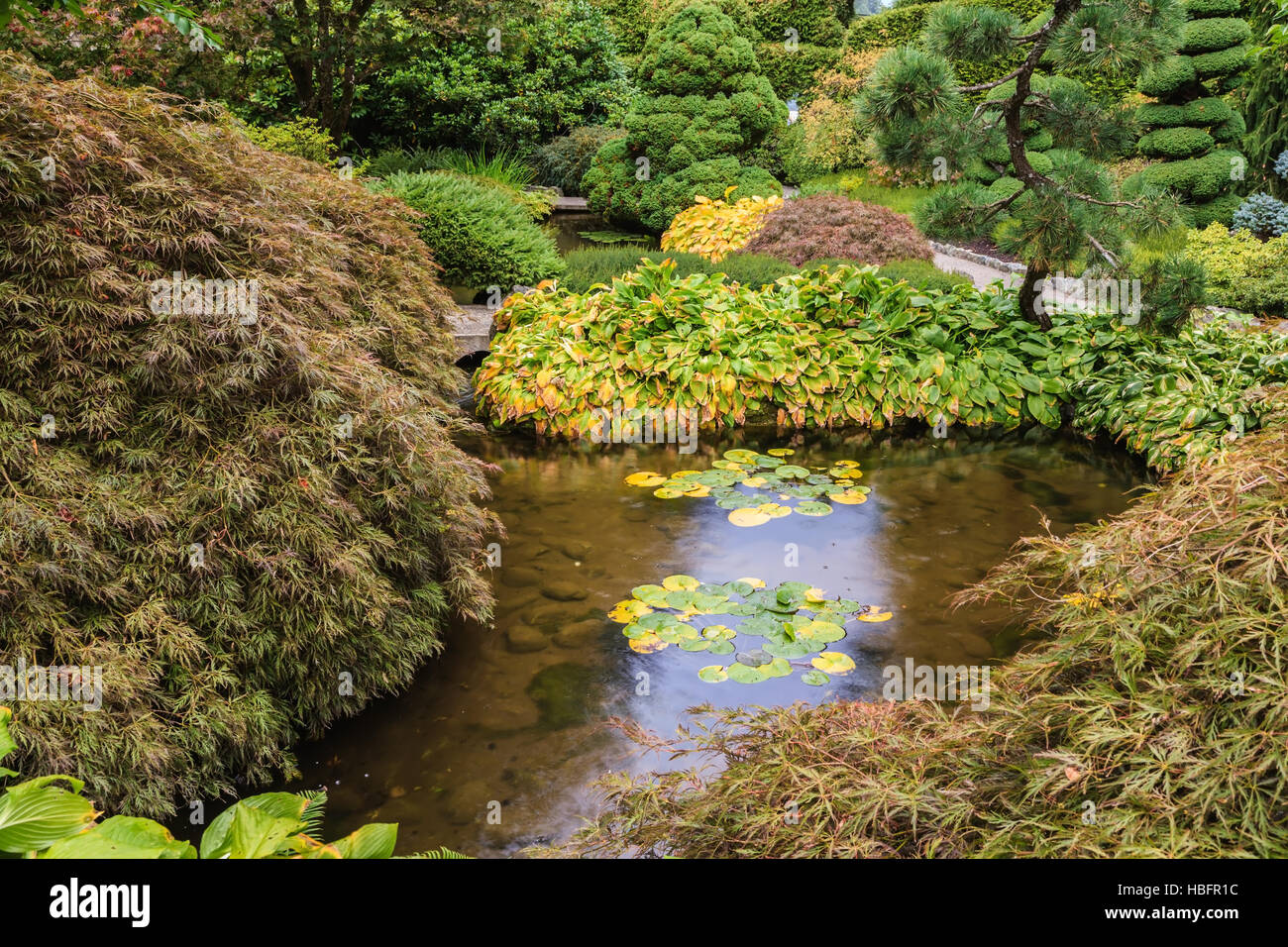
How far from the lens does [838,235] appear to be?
32.3 ft

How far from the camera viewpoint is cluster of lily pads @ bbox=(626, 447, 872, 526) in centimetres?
531

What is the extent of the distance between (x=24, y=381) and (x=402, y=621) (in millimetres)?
1486

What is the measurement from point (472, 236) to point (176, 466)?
543 cm

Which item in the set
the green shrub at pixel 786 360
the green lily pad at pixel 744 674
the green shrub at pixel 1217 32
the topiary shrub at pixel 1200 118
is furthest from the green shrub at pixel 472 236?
the green shrub at pixel 1217 32

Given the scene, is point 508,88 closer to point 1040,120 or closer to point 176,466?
point 1040,120

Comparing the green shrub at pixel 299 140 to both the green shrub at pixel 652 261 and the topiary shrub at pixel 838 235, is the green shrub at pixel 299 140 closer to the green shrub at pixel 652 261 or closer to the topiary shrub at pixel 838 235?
the green shrub at pixel 652 261

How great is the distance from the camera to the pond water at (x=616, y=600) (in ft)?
10.1

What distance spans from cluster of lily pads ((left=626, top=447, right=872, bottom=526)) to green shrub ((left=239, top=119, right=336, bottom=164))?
13.4 ft

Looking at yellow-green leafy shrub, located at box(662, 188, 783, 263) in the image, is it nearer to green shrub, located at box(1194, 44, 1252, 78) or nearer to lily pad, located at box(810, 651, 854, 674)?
green shrub, located at box(1194, 44, 1252, 78)

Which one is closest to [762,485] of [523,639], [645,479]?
[645,479]

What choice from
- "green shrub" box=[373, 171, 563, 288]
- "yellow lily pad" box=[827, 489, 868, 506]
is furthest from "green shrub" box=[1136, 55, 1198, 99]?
"yellow lily pad" box=[827, 489, 868, 506]
